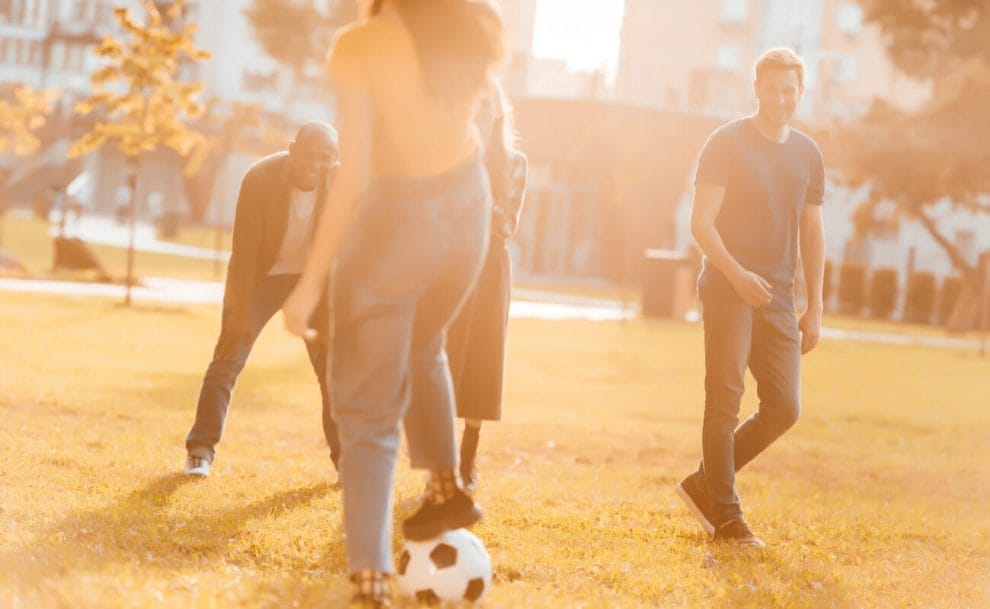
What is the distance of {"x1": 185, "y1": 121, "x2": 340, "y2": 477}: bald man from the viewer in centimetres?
691

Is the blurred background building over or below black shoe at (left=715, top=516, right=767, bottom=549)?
over

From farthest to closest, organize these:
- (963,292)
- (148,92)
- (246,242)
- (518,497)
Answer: (963,292) → (148,92) → (518,497) → (246,242)

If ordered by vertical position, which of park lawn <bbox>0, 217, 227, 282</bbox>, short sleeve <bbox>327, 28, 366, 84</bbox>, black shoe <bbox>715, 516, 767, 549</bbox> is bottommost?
park lawn <bbox>0, 217, 227, 282</bbox>

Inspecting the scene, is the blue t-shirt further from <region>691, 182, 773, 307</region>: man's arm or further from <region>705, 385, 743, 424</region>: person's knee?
<region>705, 385, 743, 424</region>: person's knee

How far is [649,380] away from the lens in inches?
667

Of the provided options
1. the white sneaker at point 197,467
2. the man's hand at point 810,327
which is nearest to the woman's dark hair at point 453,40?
the man's hand at point 810,327

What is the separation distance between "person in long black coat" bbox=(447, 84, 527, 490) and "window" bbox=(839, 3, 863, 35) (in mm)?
63741

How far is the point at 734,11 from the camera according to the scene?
221 feet

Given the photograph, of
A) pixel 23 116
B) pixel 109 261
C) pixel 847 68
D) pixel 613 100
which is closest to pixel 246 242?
pixel 109 261

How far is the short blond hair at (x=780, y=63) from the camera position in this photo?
6.33 metres

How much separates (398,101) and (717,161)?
2385 mm

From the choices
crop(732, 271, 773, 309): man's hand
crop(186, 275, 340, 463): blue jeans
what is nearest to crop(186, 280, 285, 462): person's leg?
crop(186, 275, 340, 463): blue jeans

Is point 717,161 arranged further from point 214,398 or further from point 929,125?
point 929,125

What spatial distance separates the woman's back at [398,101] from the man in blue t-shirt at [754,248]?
83.3 inches
